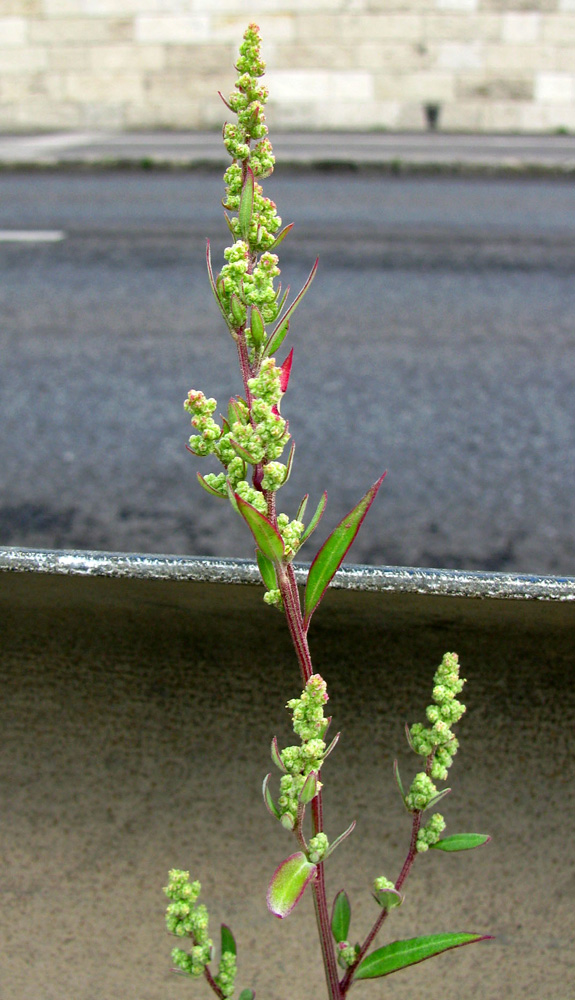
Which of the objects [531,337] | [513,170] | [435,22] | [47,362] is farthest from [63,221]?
[435,22]

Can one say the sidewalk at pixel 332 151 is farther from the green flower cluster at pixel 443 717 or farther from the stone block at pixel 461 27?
the green flower cluster at pixel 443 717

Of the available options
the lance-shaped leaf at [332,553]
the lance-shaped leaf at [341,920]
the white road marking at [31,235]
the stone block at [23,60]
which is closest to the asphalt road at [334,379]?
the white road marking at [31,235]

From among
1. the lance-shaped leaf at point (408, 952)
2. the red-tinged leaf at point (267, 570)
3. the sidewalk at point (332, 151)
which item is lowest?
the sidewalk at point (332, 151)

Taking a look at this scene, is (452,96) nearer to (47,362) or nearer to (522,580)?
(47,362)

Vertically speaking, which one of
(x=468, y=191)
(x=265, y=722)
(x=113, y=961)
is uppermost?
(x=265, y=722)

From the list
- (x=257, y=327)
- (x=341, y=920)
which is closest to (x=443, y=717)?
(x=341, y=920)

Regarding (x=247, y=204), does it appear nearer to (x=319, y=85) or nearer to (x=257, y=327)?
(x=257, y=327)
